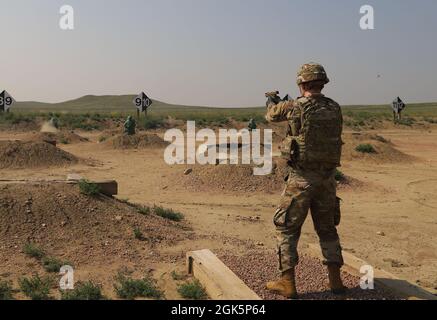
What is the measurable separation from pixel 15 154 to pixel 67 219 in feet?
30.4

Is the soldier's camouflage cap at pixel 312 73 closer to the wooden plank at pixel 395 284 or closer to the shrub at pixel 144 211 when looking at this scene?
the wooden plank at pixel 395 284

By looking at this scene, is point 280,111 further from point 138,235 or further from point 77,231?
point 77,231

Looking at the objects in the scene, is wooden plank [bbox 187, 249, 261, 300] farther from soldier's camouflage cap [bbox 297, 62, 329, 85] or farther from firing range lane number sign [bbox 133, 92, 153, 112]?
firing range lane number sign [bbox 133, 92, 153, 112]

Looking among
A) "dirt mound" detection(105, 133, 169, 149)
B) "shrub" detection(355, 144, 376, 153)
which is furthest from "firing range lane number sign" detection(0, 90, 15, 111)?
"shrub" detection(355, 144, 376, 153)

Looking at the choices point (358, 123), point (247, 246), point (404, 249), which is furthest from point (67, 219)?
point (358, 123)

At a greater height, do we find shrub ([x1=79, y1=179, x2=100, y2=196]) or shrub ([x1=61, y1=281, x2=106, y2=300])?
shrub ([x1=79, y1=179, x2=100, y2=196])

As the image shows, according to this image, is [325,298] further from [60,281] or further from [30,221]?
[30,221]

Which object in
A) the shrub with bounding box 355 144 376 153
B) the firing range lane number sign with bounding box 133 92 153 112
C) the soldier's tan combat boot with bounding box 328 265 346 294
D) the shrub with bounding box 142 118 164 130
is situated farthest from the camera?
the shrub with bounding box 142 118 164 130

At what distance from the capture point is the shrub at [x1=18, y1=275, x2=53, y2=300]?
4836 mm

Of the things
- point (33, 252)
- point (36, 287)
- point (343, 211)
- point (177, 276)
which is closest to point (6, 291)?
point (36, 287)

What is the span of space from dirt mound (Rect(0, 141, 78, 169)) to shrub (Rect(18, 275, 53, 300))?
34.0 ft

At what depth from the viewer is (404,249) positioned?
745cm

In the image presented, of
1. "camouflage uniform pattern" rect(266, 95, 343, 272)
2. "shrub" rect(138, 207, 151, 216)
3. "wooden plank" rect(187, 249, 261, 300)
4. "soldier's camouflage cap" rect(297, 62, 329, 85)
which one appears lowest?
"wooden plank" rect(187, 249, 261, 300)

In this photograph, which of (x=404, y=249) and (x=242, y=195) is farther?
(x=242, y=195)
